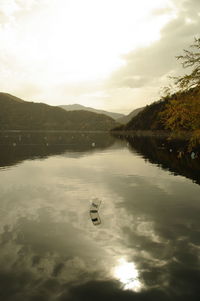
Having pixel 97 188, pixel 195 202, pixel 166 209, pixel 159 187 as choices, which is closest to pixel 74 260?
pixel 166 209

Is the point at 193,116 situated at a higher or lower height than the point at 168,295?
higher

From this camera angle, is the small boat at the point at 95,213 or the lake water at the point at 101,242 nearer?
the lake water at the point at 101,242

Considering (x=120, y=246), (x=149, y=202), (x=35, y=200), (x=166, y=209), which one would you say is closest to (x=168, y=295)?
(x=120, y=246)

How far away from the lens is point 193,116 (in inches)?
915

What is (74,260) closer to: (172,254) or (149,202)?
(172,254)

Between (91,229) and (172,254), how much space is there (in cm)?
678

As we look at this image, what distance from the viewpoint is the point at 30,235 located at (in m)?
20.4

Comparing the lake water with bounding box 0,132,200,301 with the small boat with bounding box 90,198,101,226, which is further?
the small boat with bounding box 90,198,101,226

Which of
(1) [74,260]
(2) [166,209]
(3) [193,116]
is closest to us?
(1) [74,260]

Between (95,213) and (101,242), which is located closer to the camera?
(101,242)

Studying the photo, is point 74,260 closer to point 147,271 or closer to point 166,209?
point 147,271

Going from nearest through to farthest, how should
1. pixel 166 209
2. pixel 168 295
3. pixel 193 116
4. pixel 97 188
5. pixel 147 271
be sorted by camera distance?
pixel 168 295, pixel 147 271, pixel 193 116, pixel 166 209, pixel 97 188

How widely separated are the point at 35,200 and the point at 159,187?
1615cm

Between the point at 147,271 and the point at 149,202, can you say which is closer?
the point at 147,271
